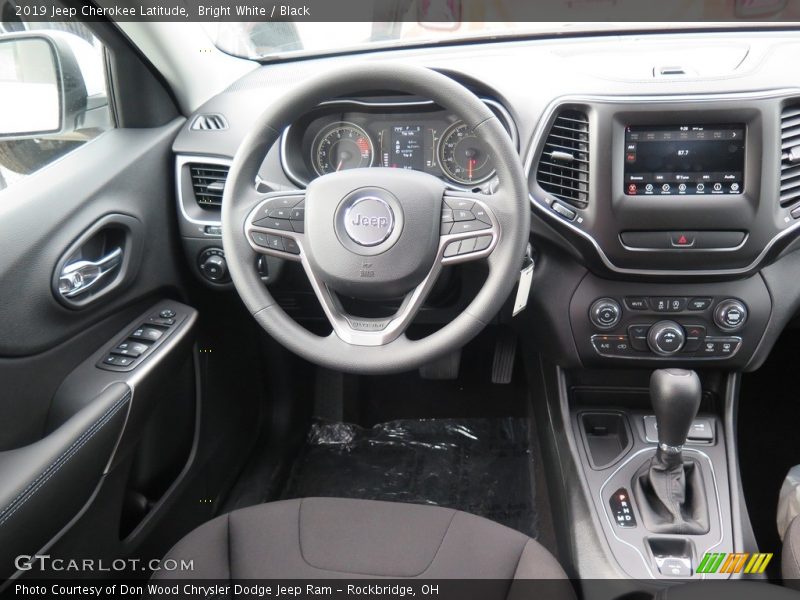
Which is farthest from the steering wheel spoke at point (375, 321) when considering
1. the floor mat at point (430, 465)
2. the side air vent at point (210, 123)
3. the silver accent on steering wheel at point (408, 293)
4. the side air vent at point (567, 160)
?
the floor mat at point (430, 465)

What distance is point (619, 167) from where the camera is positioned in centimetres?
128

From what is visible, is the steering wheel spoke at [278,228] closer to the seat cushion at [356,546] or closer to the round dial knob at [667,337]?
the seat cushion at [356,546]

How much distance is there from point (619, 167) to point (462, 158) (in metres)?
0.31

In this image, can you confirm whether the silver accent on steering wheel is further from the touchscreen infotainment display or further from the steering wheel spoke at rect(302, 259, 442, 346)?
the touchscreen infotainment display

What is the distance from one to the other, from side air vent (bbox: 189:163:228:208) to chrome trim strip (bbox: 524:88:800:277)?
0.68m

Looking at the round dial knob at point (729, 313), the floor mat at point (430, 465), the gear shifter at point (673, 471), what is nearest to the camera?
the gear shifter at point (673, 471)

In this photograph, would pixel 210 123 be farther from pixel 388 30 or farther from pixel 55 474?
pixel 55 474

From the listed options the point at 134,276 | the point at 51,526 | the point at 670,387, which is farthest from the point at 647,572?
the point at 134,276

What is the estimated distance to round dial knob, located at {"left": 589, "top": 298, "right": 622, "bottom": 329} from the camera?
4.64ft

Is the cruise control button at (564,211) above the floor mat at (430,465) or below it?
above

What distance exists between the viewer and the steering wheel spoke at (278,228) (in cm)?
115

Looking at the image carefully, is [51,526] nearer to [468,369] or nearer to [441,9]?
[468,369]

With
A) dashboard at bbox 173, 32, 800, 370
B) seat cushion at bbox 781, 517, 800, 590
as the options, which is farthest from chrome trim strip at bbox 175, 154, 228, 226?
seat cushion at bbox 781, 517, 800, 590

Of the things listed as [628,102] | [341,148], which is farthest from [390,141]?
[628,102]
